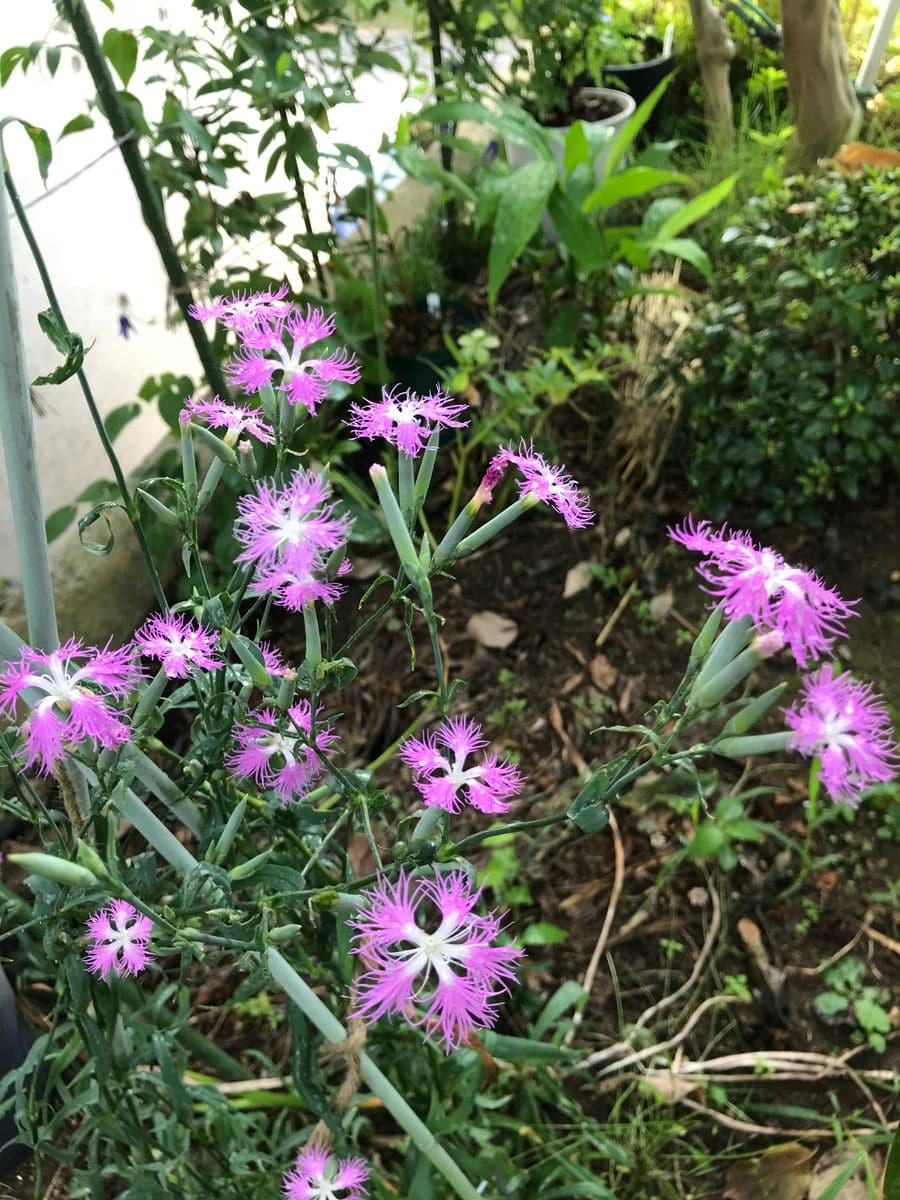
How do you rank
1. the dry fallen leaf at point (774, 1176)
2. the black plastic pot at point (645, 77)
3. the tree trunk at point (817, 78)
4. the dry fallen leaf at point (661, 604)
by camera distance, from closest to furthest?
the dry fallen leaf at point (774, 1176) → the dry fallen leaf at point (661, 604) → the tree trunk at point (817, 78) → the black plastic pot at point (645, 77)

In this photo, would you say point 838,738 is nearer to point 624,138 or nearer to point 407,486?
point 407,486

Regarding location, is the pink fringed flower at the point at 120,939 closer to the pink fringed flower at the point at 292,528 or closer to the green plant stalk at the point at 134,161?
the pink fringed flower at the point at 292,528

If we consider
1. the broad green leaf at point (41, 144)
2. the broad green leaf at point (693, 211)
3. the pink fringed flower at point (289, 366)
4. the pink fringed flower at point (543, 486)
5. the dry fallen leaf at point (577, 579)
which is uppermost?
the broad green leaf at point (41, 144)

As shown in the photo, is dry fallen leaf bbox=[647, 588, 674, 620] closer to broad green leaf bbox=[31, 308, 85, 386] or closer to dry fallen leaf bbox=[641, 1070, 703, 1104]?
dry fallen leaf bbox=[641, 1070, 703, 1104]

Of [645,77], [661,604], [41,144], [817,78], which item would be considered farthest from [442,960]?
[645,77]

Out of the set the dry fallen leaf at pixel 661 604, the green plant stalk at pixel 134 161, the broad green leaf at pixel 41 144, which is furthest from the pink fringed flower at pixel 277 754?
the dry fallen leaf at pixel 661 604

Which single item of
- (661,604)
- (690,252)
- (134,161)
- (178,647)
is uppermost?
(134,161)
